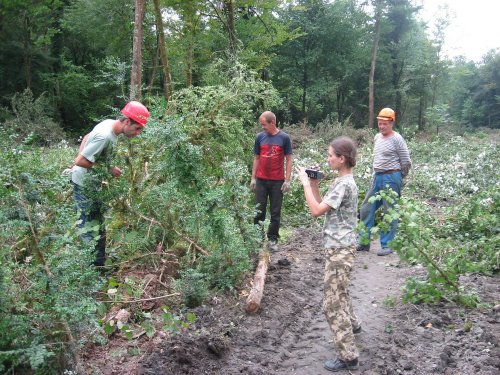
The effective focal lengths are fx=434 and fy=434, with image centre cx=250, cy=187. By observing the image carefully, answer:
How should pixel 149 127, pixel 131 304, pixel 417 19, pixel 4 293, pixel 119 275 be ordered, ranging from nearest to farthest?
pixel 4 293 → pixel 149 127 → pixel 131 304 → pixel 119 275 → pixel 417 19

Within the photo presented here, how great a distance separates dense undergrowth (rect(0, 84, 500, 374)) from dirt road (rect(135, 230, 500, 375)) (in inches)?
8.8

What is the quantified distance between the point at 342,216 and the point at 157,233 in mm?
2773

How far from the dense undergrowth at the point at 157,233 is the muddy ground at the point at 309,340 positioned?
203 mm

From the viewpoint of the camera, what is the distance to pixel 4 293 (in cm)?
271

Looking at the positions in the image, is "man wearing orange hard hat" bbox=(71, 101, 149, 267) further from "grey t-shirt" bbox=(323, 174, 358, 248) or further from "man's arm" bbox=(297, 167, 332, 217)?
"grey t-shirt" bbox=(323, 174, 358, 248)

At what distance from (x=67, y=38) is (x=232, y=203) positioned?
29.4 metres

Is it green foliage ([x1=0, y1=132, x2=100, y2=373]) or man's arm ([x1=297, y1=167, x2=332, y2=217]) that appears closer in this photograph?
green foliage ([x1=0, y1=132, x2=100, y2=373])

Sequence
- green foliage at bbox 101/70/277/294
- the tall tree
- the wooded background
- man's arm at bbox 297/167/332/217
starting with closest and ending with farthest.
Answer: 1. man's arm at bbox 297/167/332/217
2. green foliage at bbox 101/70/277/294
3. the wooded background
4. the tall tree

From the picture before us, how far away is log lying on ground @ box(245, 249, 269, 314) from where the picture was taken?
4.62 meters

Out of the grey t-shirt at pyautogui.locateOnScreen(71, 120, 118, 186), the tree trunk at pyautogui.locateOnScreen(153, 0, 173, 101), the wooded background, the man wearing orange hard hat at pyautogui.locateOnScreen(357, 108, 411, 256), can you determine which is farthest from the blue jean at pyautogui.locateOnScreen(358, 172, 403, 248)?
the wooded background

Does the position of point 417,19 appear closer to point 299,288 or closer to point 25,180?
point 299,288

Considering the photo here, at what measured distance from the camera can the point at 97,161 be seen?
4.16m

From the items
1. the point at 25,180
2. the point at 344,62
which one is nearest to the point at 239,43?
the point at 25,180

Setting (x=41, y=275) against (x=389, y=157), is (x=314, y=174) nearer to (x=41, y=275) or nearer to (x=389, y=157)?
(x=41, y=275)
